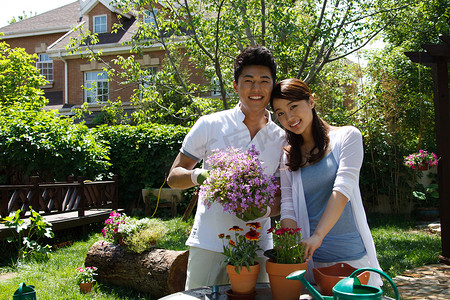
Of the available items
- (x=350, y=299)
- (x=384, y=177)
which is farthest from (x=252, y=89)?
(x=384, y=177)

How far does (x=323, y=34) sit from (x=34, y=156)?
600cm

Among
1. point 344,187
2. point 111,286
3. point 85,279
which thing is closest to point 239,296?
point 344,187

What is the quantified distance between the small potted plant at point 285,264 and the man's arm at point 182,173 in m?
0.60

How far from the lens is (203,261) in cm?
211

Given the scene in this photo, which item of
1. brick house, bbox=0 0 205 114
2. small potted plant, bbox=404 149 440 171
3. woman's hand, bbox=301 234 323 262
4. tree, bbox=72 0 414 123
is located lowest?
woman's hand, bbox=301 234 323 262

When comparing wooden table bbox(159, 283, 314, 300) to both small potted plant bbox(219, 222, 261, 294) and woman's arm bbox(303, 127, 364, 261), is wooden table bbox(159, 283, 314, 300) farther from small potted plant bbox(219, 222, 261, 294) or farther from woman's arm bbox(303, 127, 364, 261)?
woman's arm bbox(303, 127, 364, 261)

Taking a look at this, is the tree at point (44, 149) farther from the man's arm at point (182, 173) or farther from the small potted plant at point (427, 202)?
the small potted plant at point (427, 202)

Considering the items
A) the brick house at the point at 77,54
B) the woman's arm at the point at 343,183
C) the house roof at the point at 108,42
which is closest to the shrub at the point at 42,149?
the brick house at the point at 77,54

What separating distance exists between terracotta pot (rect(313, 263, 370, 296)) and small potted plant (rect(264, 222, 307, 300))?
8cm

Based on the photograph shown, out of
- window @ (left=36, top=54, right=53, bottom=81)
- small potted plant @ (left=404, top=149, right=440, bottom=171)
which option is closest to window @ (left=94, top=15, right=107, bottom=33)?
window @ (left=36, top=54, right=53, bottom=81)

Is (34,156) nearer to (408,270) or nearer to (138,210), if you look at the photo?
(138,210)

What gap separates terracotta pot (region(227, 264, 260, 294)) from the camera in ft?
5.49

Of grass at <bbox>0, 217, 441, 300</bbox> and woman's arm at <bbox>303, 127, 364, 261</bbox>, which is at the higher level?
woman's arm at <bbox>303, 127, 364, 261</bbox>

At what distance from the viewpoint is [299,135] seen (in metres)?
2.16
